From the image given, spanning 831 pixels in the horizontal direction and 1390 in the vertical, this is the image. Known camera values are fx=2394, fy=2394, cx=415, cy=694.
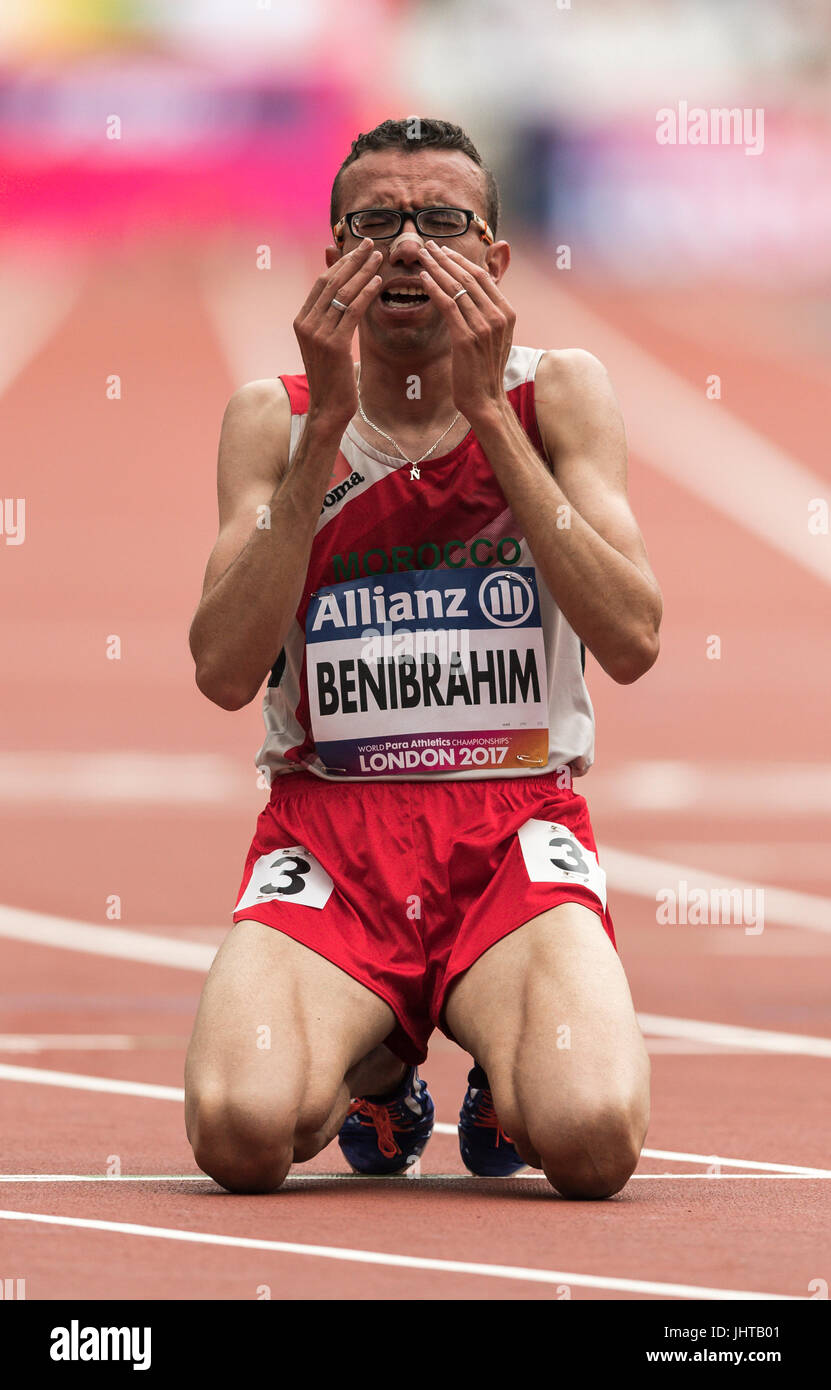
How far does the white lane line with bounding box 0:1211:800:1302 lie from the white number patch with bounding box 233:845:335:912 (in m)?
0.93

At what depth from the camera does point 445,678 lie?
5.13 m

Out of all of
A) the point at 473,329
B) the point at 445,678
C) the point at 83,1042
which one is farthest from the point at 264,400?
the point at 83,1042

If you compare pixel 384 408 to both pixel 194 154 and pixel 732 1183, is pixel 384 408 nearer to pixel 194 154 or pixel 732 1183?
pixel 732 1183

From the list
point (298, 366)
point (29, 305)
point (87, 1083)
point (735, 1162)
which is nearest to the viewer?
point (735, 1162)

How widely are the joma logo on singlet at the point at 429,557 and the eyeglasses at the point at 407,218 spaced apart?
25.9 inches

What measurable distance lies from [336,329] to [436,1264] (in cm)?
195

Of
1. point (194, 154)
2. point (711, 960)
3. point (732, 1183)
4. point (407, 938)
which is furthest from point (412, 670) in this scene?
point (194, 154)

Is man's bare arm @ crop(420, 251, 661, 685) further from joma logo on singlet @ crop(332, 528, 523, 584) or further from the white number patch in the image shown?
the white number patch

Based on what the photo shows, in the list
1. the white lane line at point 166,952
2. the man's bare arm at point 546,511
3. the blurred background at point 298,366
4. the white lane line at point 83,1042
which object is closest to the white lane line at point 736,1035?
the white lane line at point 166,952

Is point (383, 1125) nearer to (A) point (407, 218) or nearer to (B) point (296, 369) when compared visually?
(A) point (407, 218)

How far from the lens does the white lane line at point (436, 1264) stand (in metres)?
3.73

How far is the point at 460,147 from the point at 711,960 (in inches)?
176

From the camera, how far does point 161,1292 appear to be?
365cm

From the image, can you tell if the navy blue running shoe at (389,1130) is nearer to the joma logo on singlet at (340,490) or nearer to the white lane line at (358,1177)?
the white lane line at (358,1177)
